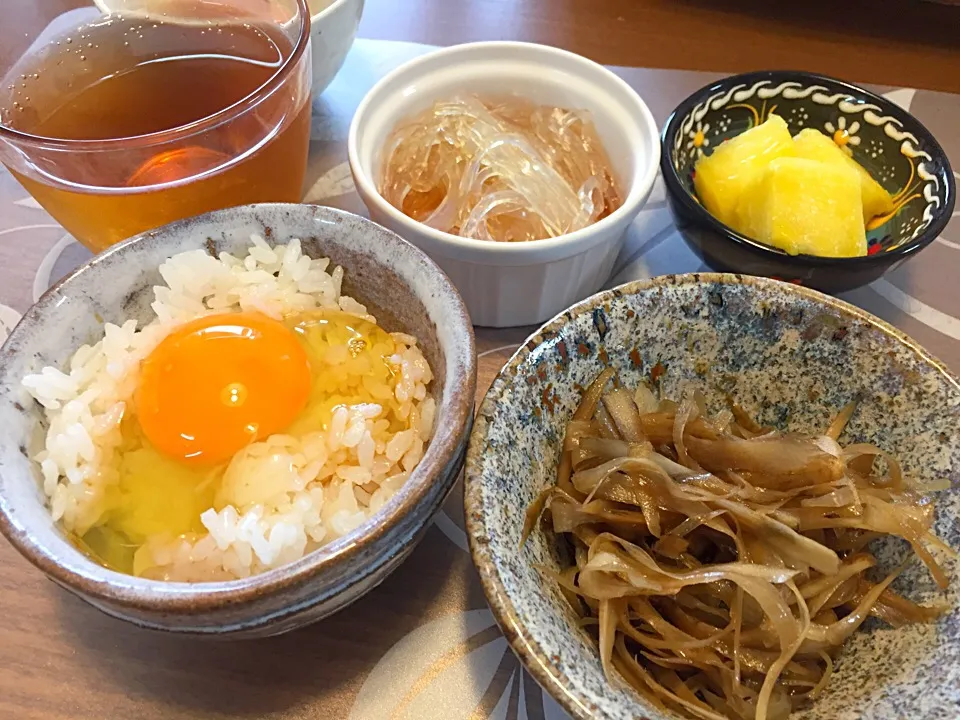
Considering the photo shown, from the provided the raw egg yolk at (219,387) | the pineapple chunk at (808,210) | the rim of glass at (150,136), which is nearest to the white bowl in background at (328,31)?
the rim of glass at (150,136)

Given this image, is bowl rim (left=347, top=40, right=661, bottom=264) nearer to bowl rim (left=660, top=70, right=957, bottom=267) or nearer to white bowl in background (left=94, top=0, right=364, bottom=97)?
bowl rim (left=660, top=70, right=957, bottom=267)

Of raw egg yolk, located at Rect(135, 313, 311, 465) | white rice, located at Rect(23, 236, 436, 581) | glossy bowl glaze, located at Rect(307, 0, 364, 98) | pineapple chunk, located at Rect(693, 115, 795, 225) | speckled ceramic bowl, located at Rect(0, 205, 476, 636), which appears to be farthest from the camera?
glossy bowl glaze, located at Rect(307, 0, 364, 98)

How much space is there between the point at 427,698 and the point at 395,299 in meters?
0.63

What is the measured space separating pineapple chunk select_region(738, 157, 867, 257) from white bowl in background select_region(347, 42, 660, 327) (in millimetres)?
235

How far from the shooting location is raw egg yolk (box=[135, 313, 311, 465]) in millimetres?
1213

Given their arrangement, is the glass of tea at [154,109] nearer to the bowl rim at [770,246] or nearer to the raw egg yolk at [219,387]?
the raw egg yolk at [219,387]

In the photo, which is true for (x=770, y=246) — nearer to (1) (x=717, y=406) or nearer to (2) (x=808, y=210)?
(2) (x=808, y=210)

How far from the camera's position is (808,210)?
146 cm

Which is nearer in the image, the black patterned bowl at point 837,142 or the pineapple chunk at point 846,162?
the black patterned bowl at point 837,142

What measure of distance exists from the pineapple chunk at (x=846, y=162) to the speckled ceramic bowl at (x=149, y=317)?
916mm

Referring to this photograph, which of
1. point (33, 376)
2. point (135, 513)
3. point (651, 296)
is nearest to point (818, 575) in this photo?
point (651, 296)

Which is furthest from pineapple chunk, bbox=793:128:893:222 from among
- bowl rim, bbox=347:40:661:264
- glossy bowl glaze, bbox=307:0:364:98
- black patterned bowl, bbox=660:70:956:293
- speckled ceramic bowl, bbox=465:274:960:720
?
glossy bowl glaze, bbox=307:0:364:98

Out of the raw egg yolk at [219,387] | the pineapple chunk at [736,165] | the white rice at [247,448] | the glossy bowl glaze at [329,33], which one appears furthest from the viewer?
the glossy bowl glaze at [329,33]

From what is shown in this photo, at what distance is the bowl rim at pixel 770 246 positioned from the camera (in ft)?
4.50
